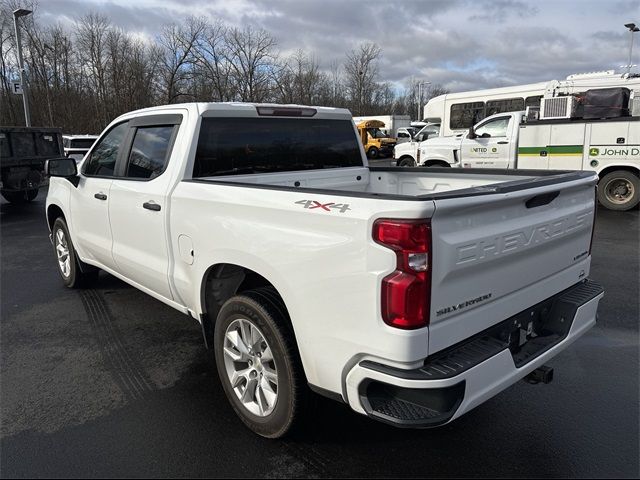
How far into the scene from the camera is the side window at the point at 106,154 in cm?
453

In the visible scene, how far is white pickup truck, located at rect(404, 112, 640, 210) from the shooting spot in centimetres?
1068

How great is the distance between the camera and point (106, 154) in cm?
472

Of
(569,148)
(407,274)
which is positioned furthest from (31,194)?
(407,274)

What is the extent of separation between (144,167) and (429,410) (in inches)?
116

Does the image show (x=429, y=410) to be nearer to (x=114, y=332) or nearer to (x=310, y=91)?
(x=114, y=332)

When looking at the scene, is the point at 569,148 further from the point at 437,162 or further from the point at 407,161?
the point at 407,161

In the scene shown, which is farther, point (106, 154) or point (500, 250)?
point (106, 154)

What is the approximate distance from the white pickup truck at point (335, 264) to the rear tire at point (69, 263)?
1.46m

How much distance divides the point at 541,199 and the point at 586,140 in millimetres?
9734

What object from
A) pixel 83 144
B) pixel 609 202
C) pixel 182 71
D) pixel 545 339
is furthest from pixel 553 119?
pixel 182 71

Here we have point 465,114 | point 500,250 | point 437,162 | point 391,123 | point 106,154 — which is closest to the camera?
point 500,250

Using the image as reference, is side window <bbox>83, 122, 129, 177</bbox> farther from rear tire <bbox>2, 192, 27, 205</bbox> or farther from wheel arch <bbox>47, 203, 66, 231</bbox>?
rear tire <bbox>2, 192, 27, 205</bbox>

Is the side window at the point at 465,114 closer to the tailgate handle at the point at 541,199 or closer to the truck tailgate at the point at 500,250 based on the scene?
the truck tailgate at the point at 500,250

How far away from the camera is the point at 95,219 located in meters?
4.73
